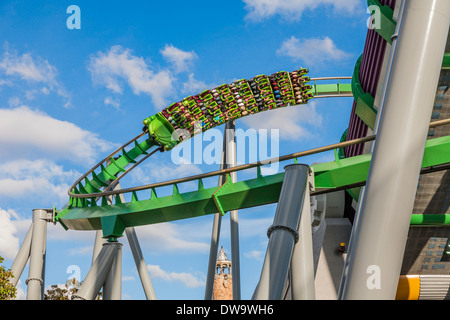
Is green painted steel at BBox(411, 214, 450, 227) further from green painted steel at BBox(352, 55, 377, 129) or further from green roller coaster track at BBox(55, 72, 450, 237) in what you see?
green painted steel at BBox(352, 55, 377, 129)

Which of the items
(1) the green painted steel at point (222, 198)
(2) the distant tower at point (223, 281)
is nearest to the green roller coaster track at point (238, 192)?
(1) the green painted steel at point (222, 198)

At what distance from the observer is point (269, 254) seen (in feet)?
21.3

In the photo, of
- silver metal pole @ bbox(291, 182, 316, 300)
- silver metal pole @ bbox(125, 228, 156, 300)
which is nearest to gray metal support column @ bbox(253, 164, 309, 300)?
silver metal pole @ bbox(291, 182, 316, 300)

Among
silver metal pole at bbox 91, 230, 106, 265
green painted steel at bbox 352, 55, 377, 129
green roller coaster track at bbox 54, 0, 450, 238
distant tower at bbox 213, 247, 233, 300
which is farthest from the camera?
distant tower at bbox 213, 247, 233, 300

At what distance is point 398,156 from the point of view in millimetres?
4797

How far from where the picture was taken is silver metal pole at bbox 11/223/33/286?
16.4 metres

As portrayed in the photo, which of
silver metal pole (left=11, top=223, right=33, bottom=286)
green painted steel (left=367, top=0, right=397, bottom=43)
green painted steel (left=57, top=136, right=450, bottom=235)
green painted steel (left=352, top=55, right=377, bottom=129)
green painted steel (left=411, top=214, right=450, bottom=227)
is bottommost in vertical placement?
green painted steel (left=411, top=214, right=450, bottom=227)

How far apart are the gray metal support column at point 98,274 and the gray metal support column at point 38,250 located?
529 centimetres

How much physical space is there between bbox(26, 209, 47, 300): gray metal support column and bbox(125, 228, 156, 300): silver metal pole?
233 centimetres

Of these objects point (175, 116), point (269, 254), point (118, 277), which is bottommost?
point (269, 254)

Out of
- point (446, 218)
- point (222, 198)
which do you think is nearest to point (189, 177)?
point (222, 198)

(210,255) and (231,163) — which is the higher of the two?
(231,163)
